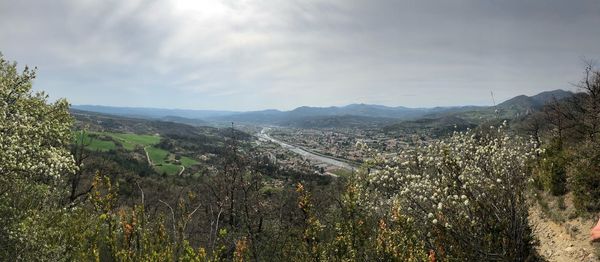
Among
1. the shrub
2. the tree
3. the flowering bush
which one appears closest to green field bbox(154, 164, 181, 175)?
the tree

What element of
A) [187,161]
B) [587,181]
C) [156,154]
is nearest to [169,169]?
[187,161]

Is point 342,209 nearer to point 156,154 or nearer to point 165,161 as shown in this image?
point 165,161

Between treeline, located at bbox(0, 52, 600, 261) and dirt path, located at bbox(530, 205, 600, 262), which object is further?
dirt path, located at bbox(530, 205, 600, 262)

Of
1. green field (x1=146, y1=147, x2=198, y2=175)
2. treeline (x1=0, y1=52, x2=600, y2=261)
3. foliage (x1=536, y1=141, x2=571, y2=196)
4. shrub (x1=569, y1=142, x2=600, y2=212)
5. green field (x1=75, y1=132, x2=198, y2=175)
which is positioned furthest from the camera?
green field (x1=75, y1=132, x2=198, y2=175)

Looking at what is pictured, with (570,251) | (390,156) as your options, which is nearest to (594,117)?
(570,251)

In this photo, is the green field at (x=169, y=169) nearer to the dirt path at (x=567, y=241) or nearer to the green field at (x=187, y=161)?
the green field at (x=187, y=161)

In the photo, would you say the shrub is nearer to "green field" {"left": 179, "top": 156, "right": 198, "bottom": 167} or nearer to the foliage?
the foliage

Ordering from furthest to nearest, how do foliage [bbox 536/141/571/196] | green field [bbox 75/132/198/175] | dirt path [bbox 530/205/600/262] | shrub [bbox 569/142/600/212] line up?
green field [bbox 75/132/198/175]
foliage [bbox 536/141/571/196]
shrub [bbox 569/142/600/212]
dirt path [bbox 530/205/600/262]

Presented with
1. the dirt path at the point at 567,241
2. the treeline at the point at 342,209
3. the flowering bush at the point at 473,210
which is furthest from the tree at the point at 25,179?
the dirt path at the point at 567,241
